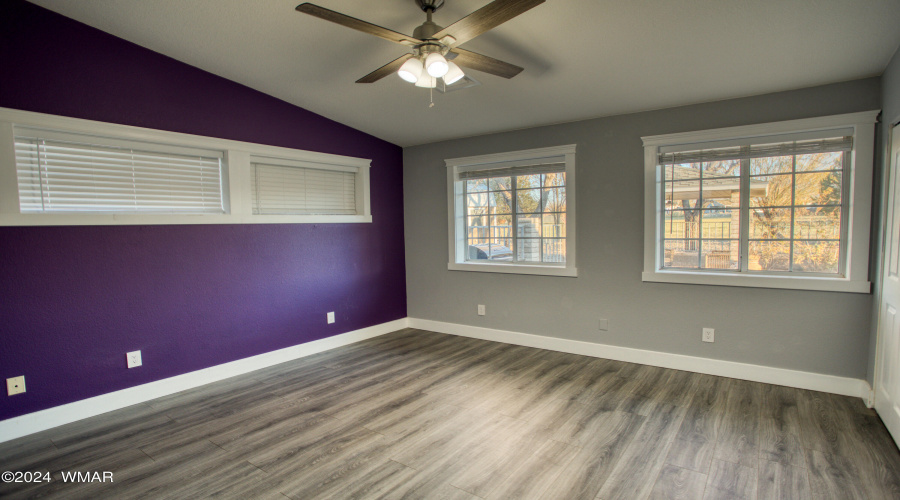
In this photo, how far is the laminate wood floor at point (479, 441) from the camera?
7.11ft

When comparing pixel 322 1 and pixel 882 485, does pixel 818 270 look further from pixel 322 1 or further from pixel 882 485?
pixel 322 1

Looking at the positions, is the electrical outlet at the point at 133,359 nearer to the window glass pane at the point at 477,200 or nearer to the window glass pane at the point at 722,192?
the window glass pane at the point at 477,200

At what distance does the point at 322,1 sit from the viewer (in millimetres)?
2508

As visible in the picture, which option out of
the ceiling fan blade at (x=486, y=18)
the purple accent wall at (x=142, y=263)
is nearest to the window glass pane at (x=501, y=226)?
the purple accent wall at (x=142, y=263)

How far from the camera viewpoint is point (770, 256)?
3.43 meters

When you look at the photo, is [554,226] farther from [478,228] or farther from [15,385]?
[15,385]

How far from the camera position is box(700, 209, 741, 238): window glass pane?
3553mm

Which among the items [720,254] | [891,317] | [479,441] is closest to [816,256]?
[720,254]

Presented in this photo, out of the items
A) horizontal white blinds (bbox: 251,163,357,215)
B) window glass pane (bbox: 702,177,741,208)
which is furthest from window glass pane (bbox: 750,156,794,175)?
horizontal white blinds (bbox: 251,163,357,215)

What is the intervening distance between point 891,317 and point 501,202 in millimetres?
3200

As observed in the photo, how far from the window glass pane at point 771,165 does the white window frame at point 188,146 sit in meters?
3.75

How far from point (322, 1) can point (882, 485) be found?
12.9ft

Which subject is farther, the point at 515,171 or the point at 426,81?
the point at 515,171

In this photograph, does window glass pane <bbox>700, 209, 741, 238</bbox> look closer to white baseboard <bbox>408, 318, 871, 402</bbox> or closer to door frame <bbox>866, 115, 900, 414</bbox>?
door frame <bbox>866, 115, 900, 414</bbox>
